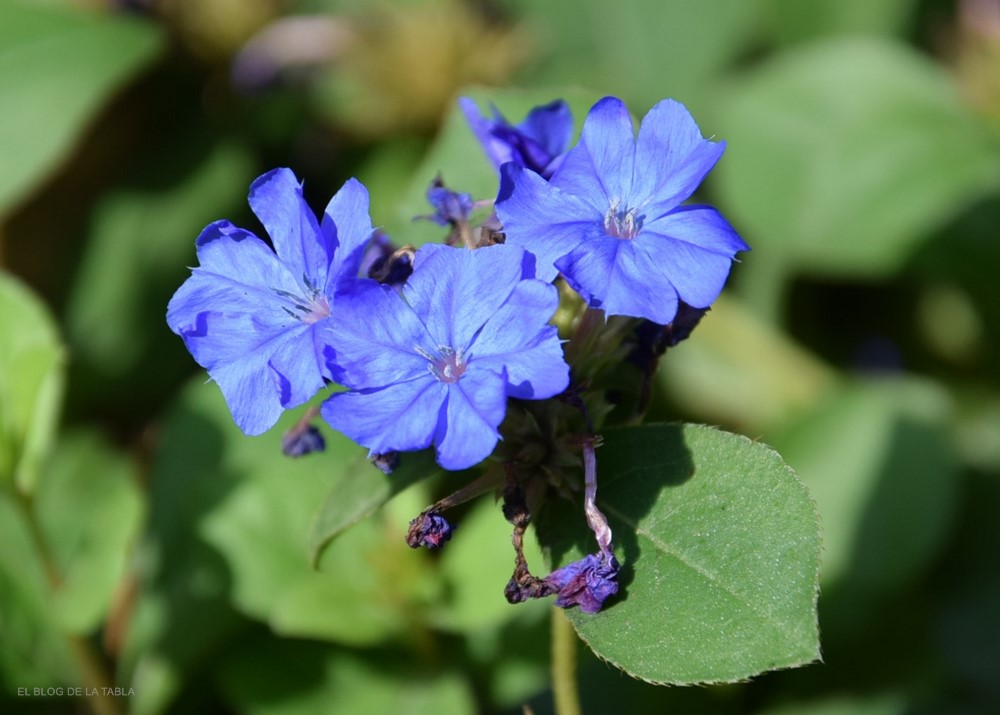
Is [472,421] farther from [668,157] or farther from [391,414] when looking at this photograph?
[668,157]

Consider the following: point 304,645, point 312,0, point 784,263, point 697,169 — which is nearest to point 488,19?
A: point 312,0

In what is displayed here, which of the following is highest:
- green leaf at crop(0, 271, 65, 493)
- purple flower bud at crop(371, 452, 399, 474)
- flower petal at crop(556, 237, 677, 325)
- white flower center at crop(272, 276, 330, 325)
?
flower petal at crop(556, 237, 677, 325)

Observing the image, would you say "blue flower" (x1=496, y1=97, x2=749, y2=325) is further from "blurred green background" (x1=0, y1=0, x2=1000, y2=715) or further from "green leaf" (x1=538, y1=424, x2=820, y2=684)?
"blurred green background" (x1=0, y1=0, x2=1000, y2=715)

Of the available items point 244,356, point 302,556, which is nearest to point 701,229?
point 244,356

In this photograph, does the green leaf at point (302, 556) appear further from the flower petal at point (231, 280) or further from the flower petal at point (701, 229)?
the flower petal at point (701, 229)

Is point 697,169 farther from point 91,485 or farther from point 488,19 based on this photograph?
point 488,19

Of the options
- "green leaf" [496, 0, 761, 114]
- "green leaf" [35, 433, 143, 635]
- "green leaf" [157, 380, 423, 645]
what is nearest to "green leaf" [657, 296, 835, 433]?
"green leaf" [496, 0, 761, 114]
